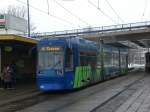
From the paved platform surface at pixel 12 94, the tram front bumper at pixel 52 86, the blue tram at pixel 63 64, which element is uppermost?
the blue tram at pixel 63 64

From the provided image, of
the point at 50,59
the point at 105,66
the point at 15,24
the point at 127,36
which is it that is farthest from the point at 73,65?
the point at 127,36

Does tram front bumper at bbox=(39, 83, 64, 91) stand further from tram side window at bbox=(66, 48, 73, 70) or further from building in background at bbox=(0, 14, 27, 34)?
building in background at bbox=(0, 14, 27, 34)

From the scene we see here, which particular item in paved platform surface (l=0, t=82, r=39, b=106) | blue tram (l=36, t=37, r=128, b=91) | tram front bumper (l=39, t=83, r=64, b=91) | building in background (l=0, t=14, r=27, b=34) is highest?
building in background (l=0, t=14, r=27, b=34)

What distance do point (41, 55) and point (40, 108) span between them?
7.05 m

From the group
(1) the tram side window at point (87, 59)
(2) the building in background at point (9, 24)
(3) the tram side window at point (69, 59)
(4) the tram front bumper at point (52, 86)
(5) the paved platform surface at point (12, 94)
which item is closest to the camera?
(5) the paved platform surface at point (12, 94)

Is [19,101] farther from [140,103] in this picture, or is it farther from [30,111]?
[140,103]

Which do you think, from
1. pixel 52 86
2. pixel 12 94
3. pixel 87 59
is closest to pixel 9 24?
pixel 87 59

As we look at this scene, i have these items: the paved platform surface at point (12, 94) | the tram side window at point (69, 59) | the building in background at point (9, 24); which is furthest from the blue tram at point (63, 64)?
the building in background at point (9, 24)

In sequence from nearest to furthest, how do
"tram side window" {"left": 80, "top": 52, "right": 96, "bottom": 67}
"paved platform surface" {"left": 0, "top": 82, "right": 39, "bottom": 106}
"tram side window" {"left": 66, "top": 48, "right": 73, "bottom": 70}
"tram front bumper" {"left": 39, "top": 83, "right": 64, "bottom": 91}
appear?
"paved platform surface" {"left": 0, "top": 82, "right": 39, "bottom": 106} < "tram front bumper" {"left": 39, "top": 83, "right": 64, "bottom": 91} < "tram side window" {"left": 66, "top": 48, "right": 73, "bottom": 70} < "tram side window" {"left": 80, "top": 52, "right": 96, "bottom": 67}

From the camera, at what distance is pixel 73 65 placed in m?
23.6

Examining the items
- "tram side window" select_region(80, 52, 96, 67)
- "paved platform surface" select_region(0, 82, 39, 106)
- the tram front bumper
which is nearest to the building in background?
"tram side window" select_region(80, 52, 96, 67)

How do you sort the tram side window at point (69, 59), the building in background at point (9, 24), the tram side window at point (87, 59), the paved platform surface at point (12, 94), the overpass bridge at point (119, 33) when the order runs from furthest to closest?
the overpass bridge at point (119, 33) < the building in background at point (9, 24) < the tram side window at point (87, 59) < the tram side window at point (69, 59) < the paved platform surface at point (12, 94)

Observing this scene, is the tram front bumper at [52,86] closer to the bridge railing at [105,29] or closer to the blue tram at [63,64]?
the blue tram at [63,64]

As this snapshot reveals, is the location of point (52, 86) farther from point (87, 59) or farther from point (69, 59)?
point (87, 59)
